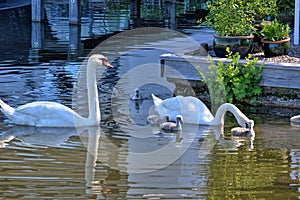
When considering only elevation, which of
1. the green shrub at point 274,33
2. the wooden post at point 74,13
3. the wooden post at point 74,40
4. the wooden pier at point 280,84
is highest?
the wooden post at point 74,13

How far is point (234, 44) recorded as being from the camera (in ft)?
47.2

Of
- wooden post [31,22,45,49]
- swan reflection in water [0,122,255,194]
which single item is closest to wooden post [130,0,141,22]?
wooden post [31,22,45,49]

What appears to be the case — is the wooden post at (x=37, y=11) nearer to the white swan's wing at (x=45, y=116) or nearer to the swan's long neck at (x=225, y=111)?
the white swan's wing at (x=45, y=116)

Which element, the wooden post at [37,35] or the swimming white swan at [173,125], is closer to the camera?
the swimming white swan at [173,125]

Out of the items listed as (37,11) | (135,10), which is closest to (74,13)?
(37,11)

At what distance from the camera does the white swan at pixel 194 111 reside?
11.7 m

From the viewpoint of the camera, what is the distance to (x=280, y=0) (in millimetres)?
19266

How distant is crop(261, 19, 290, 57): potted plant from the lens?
14.7 m

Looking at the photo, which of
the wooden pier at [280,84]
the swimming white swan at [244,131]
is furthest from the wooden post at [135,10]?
the swimming white swan at [244,131]

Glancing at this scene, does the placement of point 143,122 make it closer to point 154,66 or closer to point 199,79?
point 199,79

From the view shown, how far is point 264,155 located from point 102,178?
7.73 ft

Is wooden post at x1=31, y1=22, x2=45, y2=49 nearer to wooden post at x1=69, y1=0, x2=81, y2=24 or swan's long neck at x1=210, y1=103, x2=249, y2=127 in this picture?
wooden post at x1=69, y1=0, x2=81, y2=24

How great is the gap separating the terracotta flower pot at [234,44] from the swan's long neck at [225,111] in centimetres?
277

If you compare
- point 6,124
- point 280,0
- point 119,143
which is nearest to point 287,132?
point 119,143
